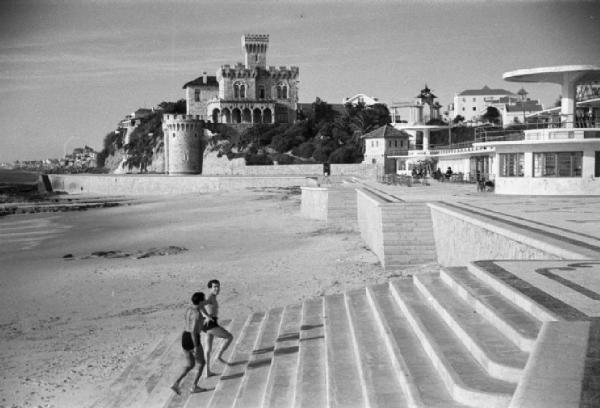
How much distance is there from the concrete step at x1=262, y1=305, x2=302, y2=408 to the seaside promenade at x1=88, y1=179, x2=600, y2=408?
16mm

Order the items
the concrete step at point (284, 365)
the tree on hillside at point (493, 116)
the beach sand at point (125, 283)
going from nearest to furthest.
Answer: the concrete step at point (284, 365), the beach sand at point (125, 283), the tree on hillside at point (493, 116)

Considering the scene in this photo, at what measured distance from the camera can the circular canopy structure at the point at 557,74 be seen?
2009 centimetres

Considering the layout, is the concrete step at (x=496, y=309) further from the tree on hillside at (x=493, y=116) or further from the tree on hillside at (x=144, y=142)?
the tree on hillside at (x=493, y=116)

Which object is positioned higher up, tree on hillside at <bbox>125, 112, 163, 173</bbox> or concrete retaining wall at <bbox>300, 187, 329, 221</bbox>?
tree on hillside at <bbox>125, 112, 163, 173</bbox>

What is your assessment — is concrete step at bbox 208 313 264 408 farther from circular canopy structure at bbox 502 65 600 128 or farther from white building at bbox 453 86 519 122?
white building at bbox 453 86 519 122

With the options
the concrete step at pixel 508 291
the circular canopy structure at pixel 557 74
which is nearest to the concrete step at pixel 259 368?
the concrete step at pixel 508 291

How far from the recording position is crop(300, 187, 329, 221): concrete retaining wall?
25.6 m

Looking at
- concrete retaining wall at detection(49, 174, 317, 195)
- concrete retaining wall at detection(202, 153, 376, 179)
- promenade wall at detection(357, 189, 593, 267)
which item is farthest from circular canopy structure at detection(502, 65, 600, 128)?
concrete retaining wall at detection(202, 153, 376, 179)

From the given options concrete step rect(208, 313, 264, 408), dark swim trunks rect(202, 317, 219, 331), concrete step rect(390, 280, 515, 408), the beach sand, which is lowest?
the beach sand

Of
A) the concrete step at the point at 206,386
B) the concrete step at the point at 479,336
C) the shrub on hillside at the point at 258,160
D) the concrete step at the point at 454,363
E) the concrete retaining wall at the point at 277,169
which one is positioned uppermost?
the shrub on hillside at the point at 258,160

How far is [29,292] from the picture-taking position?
1401 cm

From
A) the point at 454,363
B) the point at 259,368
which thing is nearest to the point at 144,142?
the point at 259,368

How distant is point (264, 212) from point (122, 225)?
7.33 m

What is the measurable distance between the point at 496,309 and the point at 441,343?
690 mm
